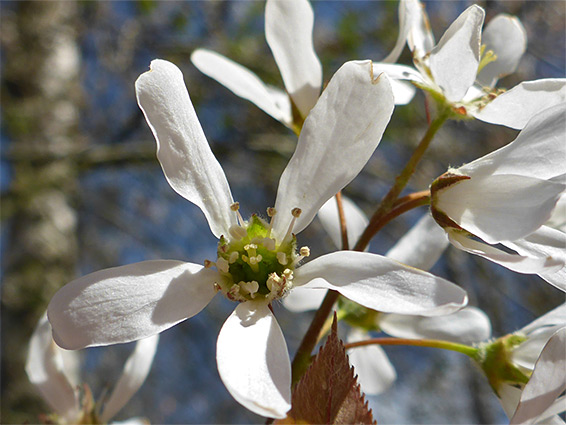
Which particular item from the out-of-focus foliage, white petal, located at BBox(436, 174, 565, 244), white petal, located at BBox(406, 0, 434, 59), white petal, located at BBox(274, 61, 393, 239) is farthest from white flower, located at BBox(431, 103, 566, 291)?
the out-of-focus foliage

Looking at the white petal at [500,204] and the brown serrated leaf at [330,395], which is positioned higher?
the white petal at [500,204]

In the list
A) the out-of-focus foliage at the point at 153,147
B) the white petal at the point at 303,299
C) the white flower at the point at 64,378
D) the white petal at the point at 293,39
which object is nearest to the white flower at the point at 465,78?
the white petal at the point at 293,39

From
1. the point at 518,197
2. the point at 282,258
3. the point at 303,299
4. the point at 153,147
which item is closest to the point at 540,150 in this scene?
the point at 518,197

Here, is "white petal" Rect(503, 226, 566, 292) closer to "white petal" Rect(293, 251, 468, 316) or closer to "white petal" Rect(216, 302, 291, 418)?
"white petal" Rect(293, 251, 468, 316)

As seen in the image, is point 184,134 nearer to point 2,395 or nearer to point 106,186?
point 2,395

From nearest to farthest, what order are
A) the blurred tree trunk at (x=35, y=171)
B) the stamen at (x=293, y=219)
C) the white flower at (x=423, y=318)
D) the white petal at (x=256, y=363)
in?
the white petal at (x=256, y=363) → the stamen at (x=293, y=219) → the white flower at (x=423, y=318) → the blurred tree trunk at (x=35, y=171)

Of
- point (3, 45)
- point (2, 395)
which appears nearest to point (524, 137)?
point (2, 395)

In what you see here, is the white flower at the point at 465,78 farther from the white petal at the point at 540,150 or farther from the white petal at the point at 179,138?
the white petal at the point at 179,138
